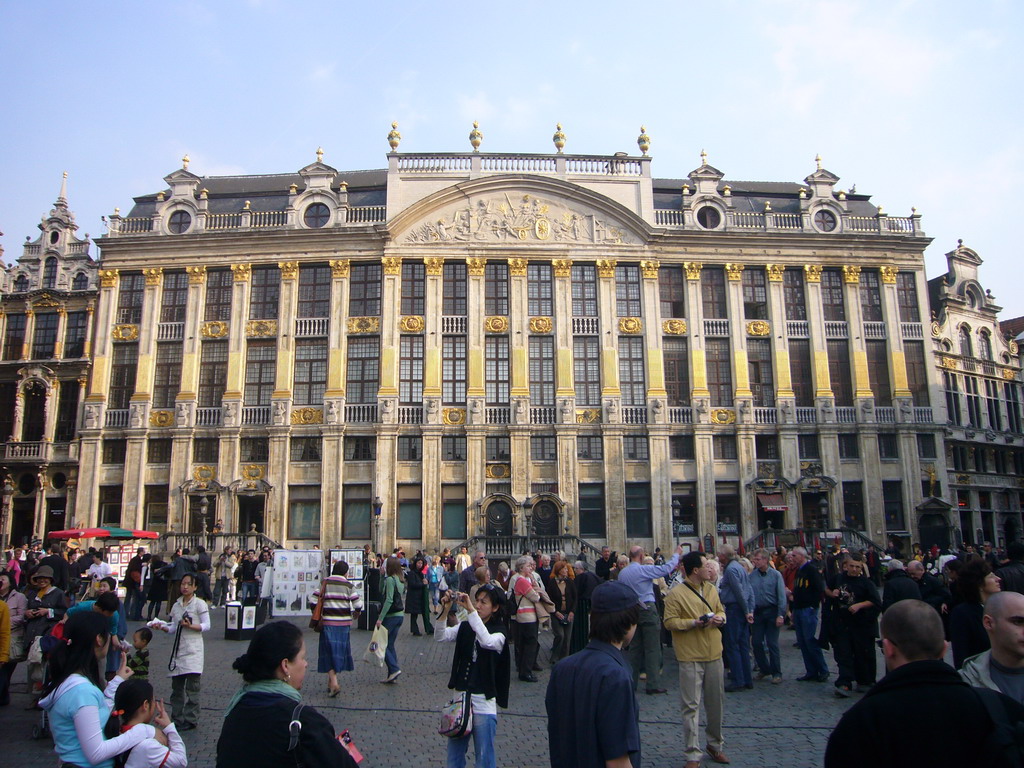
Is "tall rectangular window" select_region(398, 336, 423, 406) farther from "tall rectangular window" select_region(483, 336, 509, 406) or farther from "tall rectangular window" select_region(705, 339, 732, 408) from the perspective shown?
"tall rectangular window" select_region(705, 339, 732, 408)


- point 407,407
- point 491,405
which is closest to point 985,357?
point 491,405

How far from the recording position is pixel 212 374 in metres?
37.8

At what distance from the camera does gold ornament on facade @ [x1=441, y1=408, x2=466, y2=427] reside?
36.3 m

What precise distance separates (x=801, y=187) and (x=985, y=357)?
13.9 m

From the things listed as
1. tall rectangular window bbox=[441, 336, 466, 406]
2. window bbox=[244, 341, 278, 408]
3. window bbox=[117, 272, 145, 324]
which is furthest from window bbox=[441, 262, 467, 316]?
window bbox=[117, 272, 145, 324]

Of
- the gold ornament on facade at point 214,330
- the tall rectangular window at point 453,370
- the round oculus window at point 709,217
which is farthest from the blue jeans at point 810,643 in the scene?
the gold ornament on facade at point 214,330

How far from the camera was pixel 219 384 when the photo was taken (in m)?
37.7

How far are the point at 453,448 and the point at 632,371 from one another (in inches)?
364

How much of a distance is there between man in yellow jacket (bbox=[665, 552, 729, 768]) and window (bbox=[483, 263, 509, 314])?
97.4 ft

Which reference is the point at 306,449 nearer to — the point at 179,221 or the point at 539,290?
the point at 539,290

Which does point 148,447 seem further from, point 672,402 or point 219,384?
point 672,402

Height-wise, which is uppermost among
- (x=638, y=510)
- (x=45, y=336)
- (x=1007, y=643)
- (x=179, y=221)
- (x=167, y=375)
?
(x=179, y=221)

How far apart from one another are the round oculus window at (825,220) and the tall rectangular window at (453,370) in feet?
62.7

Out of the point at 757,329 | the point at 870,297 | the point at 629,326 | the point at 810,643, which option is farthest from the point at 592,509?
the point at 810,643
